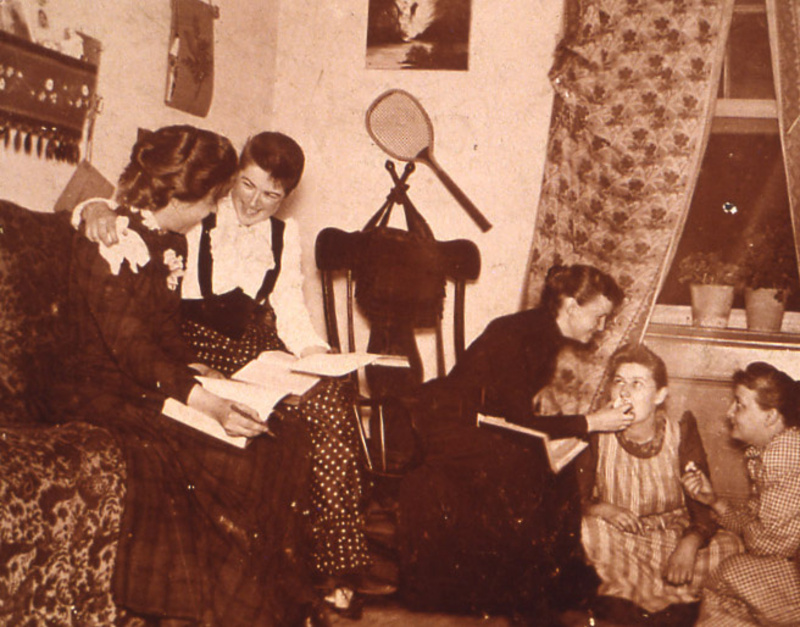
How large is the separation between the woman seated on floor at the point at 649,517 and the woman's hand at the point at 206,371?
986 millimetres

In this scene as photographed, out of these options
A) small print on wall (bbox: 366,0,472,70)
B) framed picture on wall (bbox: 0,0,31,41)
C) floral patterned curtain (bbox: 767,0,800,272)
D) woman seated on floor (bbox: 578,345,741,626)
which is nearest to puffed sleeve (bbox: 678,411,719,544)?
woman seated on floor (bbox: 578,345,741,626)

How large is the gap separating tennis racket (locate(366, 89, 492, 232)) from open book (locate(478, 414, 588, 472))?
26.5 inches

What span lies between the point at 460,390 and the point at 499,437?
18cm

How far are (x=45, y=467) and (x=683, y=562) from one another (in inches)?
59.2

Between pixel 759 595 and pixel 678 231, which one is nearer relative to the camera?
pixel 759 595

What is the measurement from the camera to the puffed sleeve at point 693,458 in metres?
1.93

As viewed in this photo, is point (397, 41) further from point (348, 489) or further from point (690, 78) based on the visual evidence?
point (348, 489)

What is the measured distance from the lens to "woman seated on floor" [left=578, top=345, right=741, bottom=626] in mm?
1882

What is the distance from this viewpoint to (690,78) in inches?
83.3

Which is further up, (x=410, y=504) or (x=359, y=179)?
(x=359, y=179)

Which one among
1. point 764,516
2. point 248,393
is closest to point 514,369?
point 764,516

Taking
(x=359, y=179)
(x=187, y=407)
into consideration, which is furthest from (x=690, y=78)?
(x=187, y=407)

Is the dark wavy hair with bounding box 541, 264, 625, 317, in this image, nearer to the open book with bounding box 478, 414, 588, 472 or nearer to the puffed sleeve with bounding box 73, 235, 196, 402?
the open book with bounding box 478, 414, 588, 472

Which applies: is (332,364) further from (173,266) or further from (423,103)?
(423,103)
